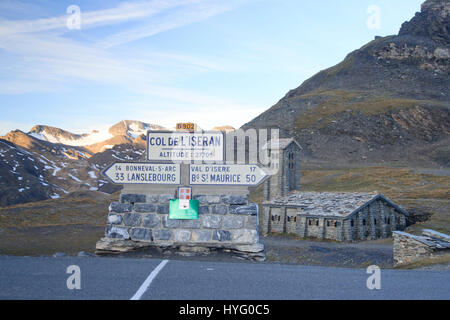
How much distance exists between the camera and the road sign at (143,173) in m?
11.5

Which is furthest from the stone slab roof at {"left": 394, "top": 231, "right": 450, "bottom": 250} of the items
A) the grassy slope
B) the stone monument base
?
the grassy slope

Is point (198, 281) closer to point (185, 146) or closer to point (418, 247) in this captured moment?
point (185, 146)

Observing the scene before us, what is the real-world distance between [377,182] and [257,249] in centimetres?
6896

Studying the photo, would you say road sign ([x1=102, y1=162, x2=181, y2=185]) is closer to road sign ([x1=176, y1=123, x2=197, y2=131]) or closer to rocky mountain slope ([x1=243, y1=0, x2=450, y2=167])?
road sign ([x1=176, y1=123, x2=197, y2=131])

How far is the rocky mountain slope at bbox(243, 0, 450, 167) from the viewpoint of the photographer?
115 meters

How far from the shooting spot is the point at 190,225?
1114cm

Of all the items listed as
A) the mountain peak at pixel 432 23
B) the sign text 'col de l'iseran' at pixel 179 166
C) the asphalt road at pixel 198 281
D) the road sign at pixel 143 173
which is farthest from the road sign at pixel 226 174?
the mountain peak at pixel 432 23

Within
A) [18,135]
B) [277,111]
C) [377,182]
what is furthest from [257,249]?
[18,135]

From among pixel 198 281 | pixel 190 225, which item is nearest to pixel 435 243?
pixel 190 225

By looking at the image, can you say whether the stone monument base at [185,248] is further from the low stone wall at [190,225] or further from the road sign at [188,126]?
the road sign at [188,126]
